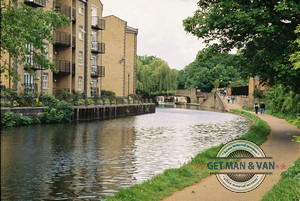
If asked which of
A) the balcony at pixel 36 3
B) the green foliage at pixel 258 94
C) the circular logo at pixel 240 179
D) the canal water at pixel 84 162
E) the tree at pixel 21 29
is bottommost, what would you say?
the canal water at pixel 84 162

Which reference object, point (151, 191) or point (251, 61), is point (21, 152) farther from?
point (251, 61)

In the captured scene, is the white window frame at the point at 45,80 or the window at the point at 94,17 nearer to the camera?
the white window frame at the point at 45,80

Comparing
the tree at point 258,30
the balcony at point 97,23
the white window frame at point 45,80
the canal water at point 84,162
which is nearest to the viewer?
the canal water at point 84,162

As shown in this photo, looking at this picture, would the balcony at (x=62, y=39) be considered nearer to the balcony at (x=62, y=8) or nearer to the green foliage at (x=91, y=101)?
the balcony at (x=62, y=8)

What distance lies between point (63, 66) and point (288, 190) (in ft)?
130

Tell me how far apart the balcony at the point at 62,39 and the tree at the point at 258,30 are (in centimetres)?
2419

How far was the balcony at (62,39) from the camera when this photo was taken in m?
43.9

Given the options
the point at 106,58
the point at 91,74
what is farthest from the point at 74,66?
the point at 106,58

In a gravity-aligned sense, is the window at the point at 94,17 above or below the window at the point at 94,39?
above

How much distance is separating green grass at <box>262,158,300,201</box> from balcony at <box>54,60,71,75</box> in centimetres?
3746

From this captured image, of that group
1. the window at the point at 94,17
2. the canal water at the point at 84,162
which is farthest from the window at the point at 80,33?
the canal water at the point at 84,162

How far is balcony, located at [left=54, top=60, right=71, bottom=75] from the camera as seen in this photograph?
147 ft

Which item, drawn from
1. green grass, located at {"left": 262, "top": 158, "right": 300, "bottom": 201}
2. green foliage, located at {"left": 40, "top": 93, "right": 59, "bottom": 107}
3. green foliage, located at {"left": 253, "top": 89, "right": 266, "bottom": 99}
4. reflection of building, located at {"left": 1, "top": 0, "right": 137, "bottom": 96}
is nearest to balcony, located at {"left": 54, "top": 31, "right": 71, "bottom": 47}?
reflection of building, located at {"left": 1, "top": 0, "right": 137, "bottom": 96}

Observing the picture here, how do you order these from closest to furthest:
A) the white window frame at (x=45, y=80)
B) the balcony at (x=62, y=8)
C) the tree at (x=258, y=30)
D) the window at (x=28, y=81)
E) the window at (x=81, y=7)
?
the tree at (x=258, y=30)
the window at (x=28, y=81)
the white window frame at (x=45, y=80)
the balcony at (x=62, y=8)
the window at (x=81, y=7)
